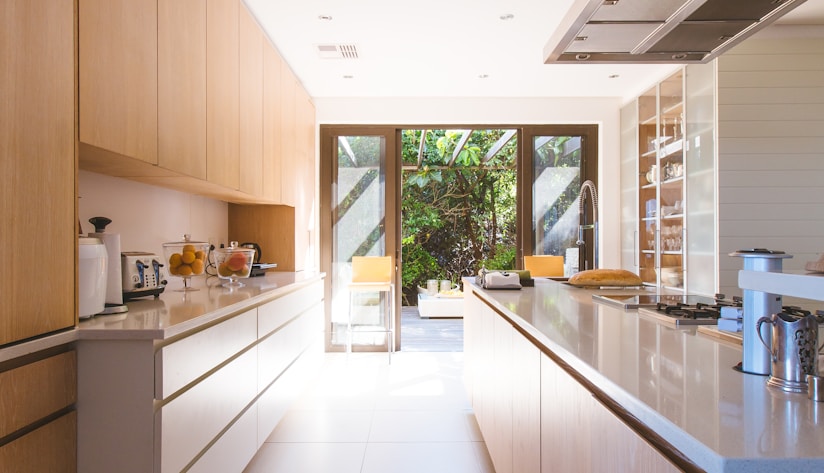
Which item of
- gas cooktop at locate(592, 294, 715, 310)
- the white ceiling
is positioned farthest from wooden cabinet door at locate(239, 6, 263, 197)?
gas cooktop at locate(592, 294, 715, 310)

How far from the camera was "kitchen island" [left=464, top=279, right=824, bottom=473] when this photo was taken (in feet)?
1.98

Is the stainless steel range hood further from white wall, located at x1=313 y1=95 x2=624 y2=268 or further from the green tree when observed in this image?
the green tree

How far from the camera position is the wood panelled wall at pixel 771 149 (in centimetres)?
350

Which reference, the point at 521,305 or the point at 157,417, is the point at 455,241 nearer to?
the point at 521,305

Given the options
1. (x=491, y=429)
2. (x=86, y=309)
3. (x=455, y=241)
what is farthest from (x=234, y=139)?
(x=455, y=241)

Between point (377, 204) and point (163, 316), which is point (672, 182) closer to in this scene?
point (377, 204)

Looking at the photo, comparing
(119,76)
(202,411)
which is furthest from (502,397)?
(119,76)

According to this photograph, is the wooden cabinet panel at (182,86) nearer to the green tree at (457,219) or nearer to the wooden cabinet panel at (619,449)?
the wooden cabinet panel at (619,449)

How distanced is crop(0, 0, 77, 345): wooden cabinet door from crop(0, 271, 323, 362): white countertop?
0.04 meters

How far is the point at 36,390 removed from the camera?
1255mm

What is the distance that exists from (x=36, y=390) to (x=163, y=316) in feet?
1.53

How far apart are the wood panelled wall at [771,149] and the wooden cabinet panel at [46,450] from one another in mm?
3794

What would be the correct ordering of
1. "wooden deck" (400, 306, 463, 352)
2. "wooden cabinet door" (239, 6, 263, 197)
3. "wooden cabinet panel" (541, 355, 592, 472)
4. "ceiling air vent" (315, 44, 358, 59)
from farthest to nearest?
1. "wooden deck" (400, 306, 463, 352)
2. "ceiling air vent" (315, 44, 358, 59)
3. "wooden cabinet door" (239, 6, 263, 197)
4. "wooden cabinet panel" (541, 355, 592, 472)

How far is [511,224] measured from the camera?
9258mm
